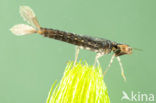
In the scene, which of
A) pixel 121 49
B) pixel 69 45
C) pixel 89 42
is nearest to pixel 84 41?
pixel 89 42

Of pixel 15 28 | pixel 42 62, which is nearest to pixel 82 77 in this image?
pixel 15 28

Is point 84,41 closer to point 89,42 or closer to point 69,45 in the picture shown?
point 89,42

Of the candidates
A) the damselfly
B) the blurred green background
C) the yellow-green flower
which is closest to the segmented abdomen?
the damselfly

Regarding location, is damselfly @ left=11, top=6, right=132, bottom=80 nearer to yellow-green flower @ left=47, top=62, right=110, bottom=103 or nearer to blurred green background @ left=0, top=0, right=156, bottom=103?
yellow-green flower @ left=47, top=62, right=110, bottom=103

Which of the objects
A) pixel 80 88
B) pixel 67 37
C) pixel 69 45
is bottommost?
pixel 80 88

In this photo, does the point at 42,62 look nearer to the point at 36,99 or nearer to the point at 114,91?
the point at 36,99

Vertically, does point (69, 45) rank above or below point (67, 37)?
above

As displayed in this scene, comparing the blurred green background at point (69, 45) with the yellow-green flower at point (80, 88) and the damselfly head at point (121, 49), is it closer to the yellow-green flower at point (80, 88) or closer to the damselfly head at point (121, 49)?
the damselfly head at point (121, 49)
